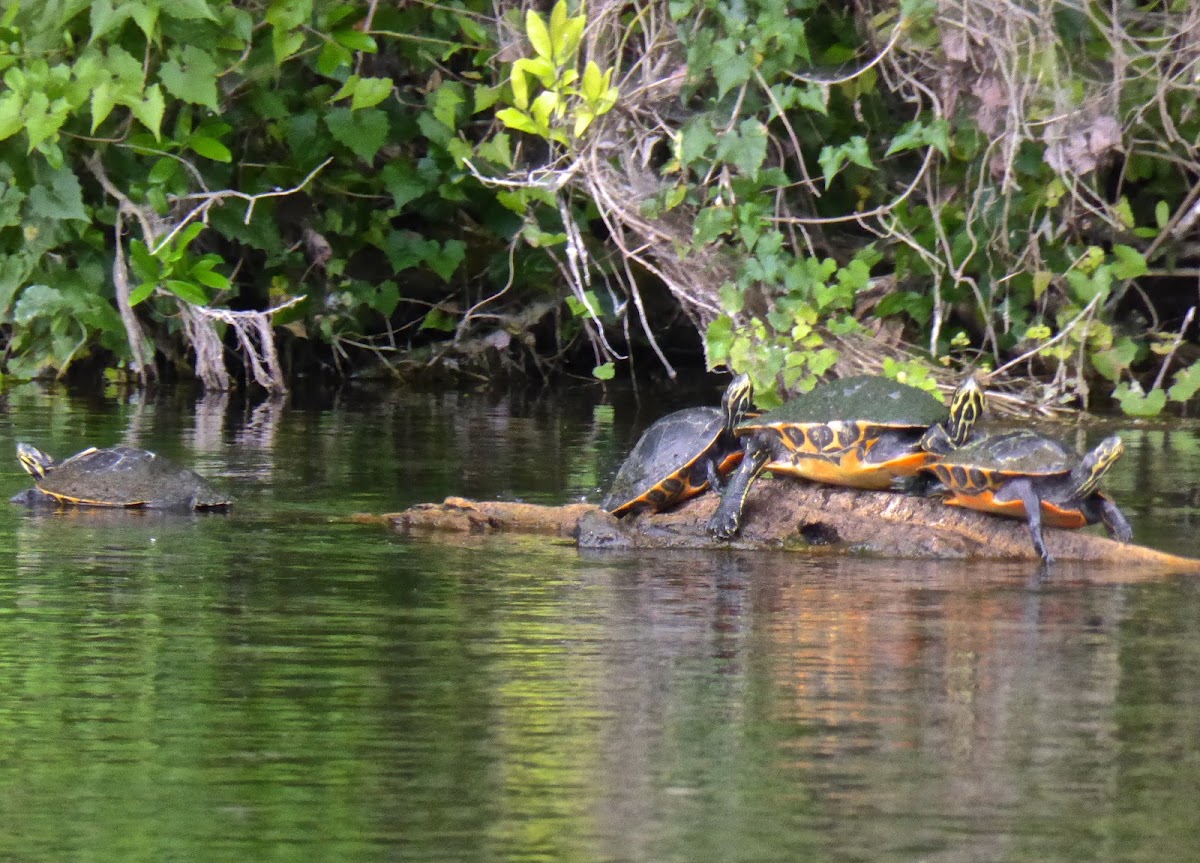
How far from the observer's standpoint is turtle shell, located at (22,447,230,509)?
675cm

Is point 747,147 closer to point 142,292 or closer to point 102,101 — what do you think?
point 102,101

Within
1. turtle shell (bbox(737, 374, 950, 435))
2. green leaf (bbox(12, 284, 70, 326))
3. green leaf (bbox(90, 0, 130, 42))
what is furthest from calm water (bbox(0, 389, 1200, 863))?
green leaf (bbox(12, 284, 70, 326))

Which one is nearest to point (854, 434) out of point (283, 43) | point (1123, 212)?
point (1123, 212)

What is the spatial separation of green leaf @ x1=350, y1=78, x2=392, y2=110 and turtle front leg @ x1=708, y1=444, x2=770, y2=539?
16.8 ft

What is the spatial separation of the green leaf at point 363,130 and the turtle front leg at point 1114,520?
19.9 ft

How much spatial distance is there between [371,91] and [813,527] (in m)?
Answer: 5.37

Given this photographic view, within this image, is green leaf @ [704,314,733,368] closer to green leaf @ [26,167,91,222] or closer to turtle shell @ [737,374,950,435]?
turtle shell @ [737,374,950,435]

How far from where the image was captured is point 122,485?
22.5 ft

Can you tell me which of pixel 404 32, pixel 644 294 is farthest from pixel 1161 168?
pixel 404 32

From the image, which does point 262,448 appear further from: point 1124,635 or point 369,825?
point 369,825

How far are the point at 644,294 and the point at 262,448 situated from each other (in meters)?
4.41

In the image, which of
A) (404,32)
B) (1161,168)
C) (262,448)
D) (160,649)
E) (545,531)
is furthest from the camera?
(404,32)

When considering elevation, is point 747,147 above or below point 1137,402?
above

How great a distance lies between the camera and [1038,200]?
9898 millimetres
